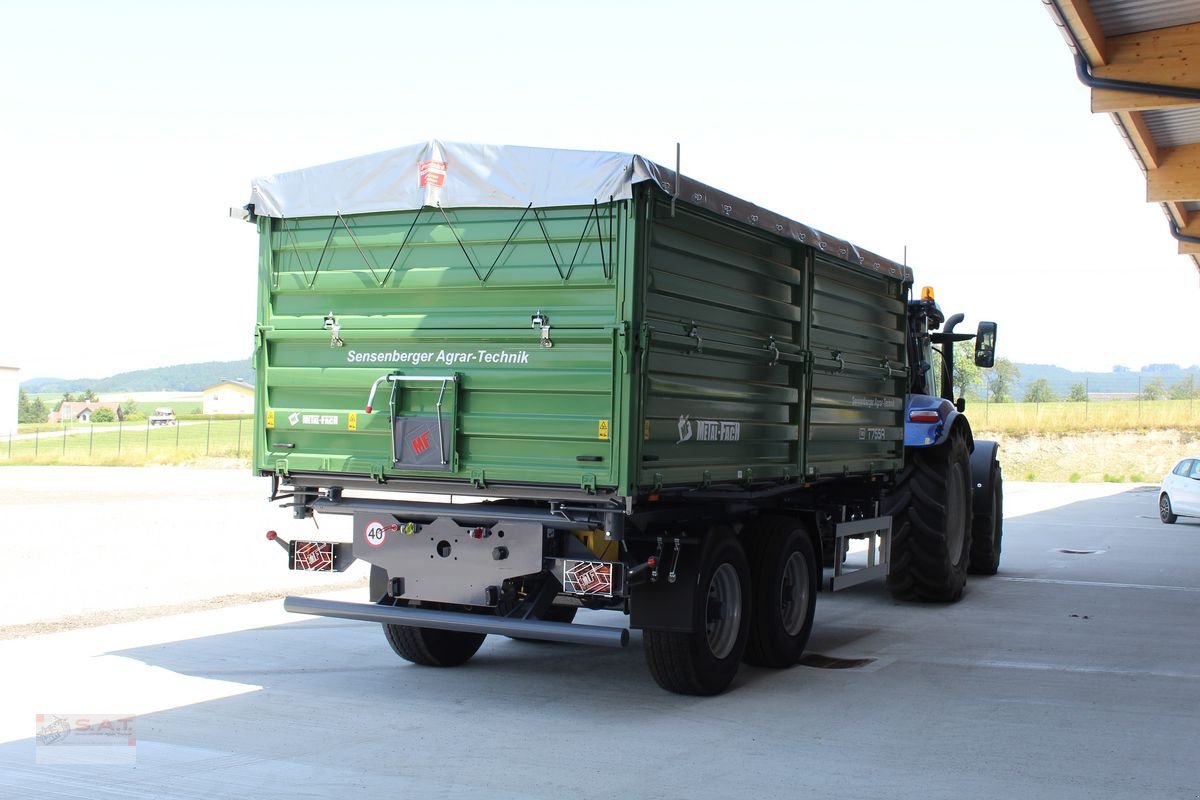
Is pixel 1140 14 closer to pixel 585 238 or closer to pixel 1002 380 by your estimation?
pixel 585 238

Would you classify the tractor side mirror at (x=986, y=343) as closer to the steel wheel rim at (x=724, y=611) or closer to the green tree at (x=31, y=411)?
the steel wheel rim at (x=724, y=611)

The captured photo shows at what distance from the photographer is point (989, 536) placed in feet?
47.8

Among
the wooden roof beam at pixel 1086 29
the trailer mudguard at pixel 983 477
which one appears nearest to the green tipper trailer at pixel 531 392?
the wooden roof beam at pixel 1086 29

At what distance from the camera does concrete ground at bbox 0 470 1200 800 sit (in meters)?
5.83

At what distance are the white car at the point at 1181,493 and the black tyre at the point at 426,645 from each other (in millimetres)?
19793

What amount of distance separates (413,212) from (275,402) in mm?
1503

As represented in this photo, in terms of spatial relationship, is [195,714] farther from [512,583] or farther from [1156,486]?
[1156,486]

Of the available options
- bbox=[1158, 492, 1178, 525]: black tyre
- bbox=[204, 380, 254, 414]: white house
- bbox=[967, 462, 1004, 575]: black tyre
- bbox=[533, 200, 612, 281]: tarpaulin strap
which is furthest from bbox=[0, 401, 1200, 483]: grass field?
bbox=[204, 380, 254, 414]: white house

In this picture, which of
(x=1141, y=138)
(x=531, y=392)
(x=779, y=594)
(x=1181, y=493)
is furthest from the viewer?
(x=1181, y=493)

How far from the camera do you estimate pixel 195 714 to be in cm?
702

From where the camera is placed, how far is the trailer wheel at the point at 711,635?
7.44 metres

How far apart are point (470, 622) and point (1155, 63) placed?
10.3 metres

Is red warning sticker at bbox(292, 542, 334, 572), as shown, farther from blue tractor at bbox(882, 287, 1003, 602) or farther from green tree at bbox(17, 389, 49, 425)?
green tree at bbox(17, 389, 49, 425)

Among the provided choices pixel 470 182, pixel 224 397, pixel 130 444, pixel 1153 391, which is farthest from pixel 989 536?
pixel 224 397
